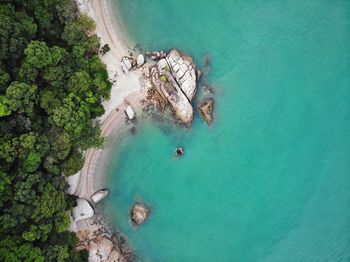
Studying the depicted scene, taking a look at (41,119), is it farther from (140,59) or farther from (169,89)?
(169,89)

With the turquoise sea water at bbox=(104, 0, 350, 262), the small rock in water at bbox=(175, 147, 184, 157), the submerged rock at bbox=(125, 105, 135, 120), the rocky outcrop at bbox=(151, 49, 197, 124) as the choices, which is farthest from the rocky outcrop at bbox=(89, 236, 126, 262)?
the rocky outcrop at bbox=(151, 49, 197, 124)

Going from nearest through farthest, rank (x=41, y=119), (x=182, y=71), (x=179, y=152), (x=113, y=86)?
(x=41, y=119) < (x=182, y=71) < (x=113, y=86) < (x=179, y=152)

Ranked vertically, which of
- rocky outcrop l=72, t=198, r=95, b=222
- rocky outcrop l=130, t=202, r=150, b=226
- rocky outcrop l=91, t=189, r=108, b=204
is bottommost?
rocky outcrop l=72, t=198, r=95, b=222

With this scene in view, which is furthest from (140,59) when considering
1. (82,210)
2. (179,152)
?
(82,210)

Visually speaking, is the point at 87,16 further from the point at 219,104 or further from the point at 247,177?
the point at 247,177

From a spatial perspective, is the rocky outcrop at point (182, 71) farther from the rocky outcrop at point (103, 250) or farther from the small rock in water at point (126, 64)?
the rocky outcrop at point (103, 250)

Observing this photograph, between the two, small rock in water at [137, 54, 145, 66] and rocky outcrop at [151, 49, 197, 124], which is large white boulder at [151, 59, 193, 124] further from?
small rock in water at [137, 54, 145, 66]
